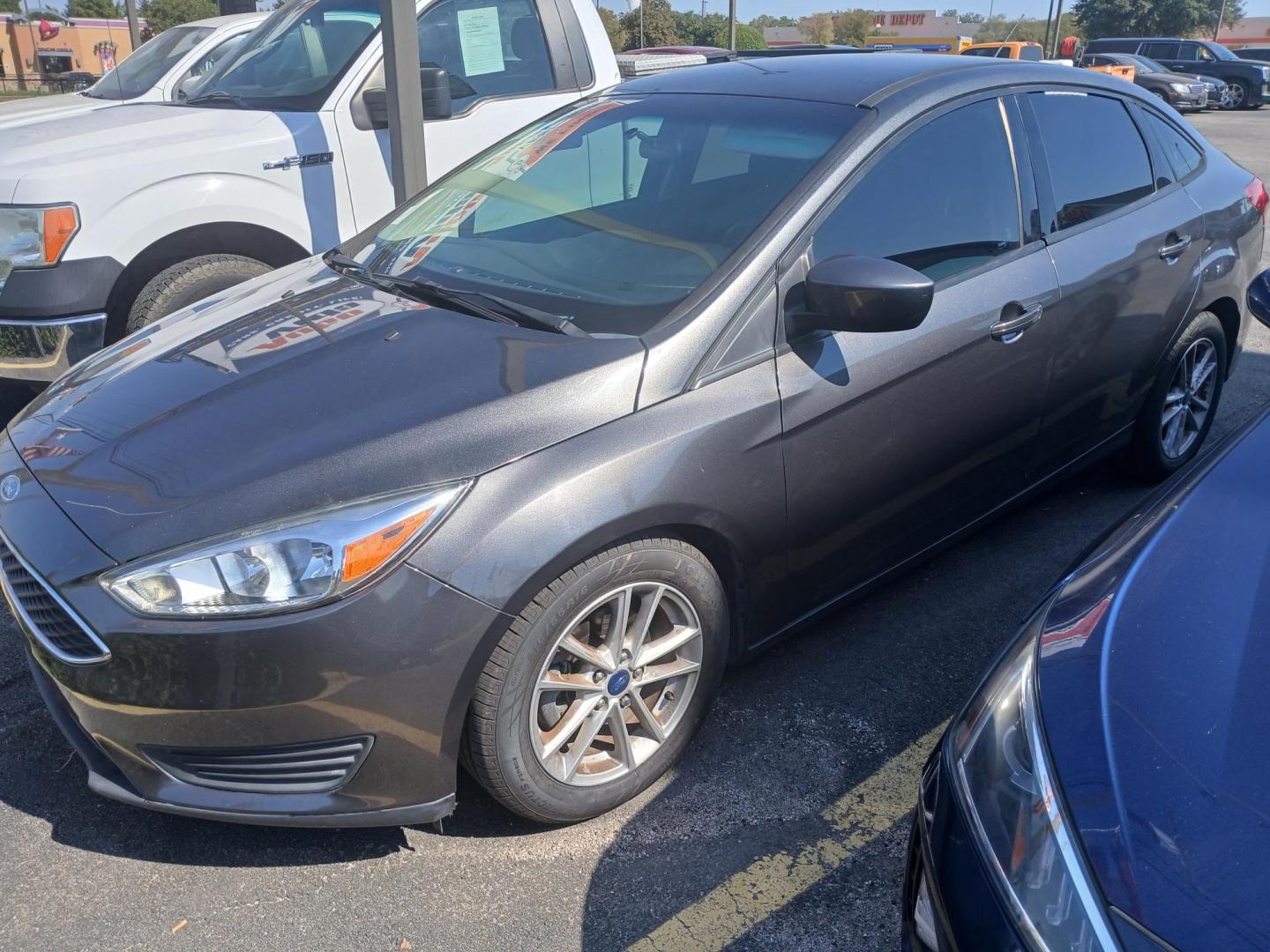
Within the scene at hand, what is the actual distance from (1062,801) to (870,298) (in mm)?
1323

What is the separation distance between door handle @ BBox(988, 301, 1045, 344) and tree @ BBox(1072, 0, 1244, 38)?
188 feet

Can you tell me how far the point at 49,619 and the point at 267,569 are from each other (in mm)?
536

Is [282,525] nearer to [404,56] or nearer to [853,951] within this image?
[853,951]

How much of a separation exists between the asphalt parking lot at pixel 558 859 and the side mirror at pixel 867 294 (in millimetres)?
1060

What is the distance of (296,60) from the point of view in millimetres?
5254

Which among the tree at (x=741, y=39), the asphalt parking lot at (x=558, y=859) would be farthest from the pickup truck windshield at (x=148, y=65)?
the tree at (x=741, y=39)

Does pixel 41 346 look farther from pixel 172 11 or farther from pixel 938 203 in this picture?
pixel 172 11

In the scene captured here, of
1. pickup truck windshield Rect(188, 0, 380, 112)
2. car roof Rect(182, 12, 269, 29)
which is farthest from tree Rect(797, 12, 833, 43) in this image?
pickup truck windshield Rect(188, 0, 380, 112)

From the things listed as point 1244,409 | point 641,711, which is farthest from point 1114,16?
point 641,711

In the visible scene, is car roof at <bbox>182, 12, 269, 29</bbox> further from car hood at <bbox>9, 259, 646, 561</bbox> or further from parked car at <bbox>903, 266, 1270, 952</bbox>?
parked car at <bbox>903, 266, 1270, 952</bbox>

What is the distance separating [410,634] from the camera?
2.08m

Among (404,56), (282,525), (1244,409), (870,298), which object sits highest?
(404,56)

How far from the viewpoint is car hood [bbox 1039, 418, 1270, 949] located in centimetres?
134

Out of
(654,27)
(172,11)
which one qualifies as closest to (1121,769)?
(654,27)
